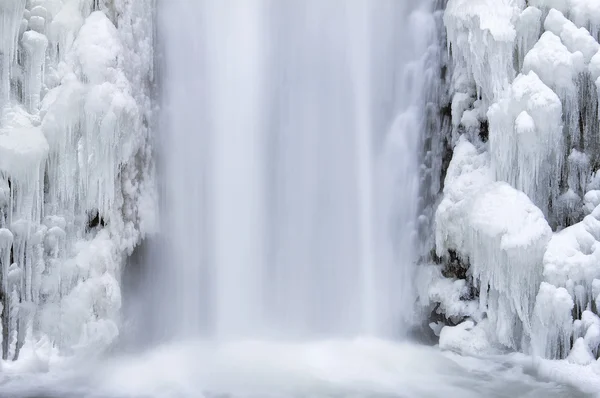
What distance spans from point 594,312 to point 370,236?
2.90 m

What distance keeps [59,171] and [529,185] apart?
4859 mm

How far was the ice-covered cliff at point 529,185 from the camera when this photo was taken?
6594mm

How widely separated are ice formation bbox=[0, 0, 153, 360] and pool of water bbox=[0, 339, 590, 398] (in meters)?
0.57

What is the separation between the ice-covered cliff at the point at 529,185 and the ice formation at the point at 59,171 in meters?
3.68

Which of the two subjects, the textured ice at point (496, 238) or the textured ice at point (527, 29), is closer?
the textured ice at point (496, 238)

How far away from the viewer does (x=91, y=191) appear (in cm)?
716

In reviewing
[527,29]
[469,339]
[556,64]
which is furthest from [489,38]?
[469,339]

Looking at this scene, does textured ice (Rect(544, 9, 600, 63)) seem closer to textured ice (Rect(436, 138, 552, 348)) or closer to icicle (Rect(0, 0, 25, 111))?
textured ice (Rect(436, 138, 552, 348))

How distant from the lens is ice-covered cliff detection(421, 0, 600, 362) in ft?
21.6

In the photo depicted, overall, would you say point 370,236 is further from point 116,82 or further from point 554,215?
point 116,82

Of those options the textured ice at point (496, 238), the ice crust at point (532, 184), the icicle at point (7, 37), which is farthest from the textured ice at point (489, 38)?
the icicle at point (7, 37)

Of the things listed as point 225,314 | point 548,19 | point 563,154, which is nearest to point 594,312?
point 563,154

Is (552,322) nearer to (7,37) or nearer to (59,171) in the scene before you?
(59,171)

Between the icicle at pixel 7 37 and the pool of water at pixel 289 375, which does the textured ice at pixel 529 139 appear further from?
the icicle at pixel 7 37
